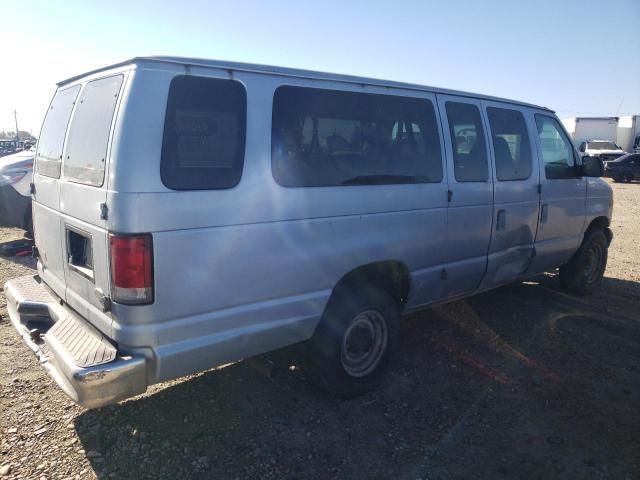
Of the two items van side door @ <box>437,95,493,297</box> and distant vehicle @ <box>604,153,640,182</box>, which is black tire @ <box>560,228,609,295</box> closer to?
van side door @ <box>437,95,493,297</box>

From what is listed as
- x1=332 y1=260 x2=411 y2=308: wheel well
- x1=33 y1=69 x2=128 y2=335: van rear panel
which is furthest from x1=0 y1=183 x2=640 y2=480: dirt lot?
x1=33 y1=69 x2=128 y2=335: van rear panel

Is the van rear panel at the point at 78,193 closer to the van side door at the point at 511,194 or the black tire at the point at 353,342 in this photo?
the black tire at the point at 353,342

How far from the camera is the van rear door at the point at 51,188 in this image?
319cm

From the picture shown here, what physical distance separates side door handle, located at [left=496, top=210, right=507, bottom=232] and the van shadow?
1.08 metres

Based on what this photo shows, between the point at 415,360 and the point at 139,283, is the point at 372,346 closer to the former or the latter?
the point at 415,360

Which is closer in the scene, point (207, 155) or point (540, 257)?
point (207, 155)

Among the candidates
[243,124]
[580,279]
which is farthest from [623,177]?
[243,124]

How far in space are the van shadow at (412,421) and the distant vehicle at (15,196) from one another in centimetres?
516

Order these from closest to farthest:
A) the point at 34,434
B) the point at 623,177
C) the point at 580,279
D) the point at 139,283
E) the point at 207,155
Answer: the point at 139,283 → the point at 207,155 → the point at 34,434 → the point at 580,279 → the point at 623,177

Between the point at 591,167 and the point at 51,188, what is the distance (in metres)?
5.14

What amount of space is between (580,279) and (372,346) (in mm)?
3549

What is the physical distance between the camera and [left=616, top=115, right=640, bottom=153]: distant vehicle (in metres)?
32.3

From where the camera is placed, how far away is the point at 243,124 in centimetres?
275

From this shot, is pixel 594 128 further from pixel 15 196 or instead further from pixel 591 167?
pixel 15 196
